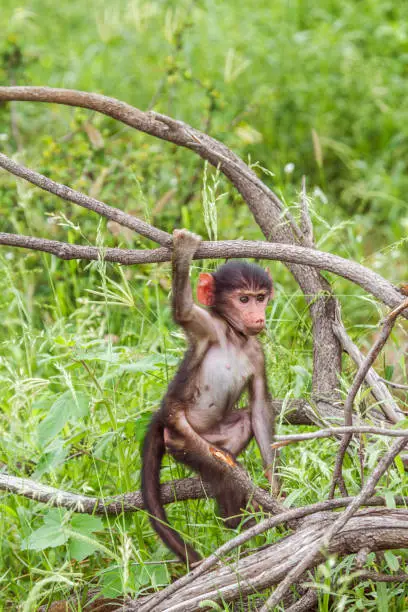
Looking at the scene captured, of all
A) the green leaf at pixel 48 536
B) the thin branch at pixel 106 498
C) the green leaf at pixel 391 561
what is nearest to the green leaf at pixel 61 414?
the thin branch at pixel 106 498

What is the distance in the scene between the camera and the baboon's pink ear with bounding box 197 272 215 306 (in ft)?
11.9

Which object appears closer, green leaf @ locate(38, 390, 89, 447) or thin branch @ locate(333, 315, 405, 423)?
thin branch @ locate(333, 315, 405, 423)

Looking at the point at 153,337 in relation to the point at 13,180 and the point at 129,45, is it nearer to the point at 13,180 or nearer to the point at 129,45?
the point at 13,180

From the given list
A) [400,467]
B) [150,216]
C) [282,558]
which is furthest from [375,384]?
[150,216]

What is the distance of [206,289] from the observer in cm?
366

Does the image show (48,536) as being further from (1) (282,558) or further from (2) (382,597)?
(2) (382,597)

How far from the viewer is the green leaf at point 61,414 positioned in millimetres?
3523

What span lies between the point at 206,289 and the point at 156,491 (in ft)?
2.46

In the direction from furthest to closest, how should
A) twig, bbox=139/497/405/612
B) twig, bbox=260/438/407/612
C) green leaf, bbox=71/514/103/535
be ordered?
green leaf, bbox=71/514/103/535 < twig, bbox=139/497/405/612 < twig, bbox=260/438/407/612

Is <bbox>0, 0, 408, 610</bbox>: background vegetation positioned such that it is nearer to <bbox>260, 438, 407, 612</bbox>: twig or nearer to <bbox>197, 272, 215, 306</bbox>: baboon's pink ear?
<bbox>260, 438, 407, 612</bbox>: twig

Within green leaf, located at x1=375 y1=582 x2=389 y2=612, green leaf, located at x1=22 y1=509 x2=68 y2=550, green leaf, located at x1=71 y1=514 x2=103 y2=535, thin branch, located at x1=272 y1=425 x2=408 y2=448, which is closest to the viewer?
thin branch, located at x1=272 y1=425 x2=408 y2=448

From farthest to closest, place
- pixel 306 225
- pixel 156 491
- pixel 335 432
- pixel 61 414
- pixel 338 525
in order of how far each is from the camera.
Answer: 1. pixel 306 225
2. pixel 61 414
3. pixel 156 491
4. pixel 338 525
5. pixel 335 432

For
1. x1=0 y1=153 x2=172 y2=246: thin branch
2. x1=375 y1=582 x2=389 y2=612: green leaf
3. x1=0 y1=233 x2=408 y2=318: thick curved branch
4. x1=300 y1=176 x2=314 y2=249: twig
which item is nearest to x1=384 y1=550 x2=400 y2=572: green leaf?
x1=375 y1=582 x2=389 y2=612: green leaf

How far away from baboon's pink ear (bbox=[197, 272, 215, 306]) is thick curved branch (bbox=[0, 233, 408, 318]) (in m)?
0.60
